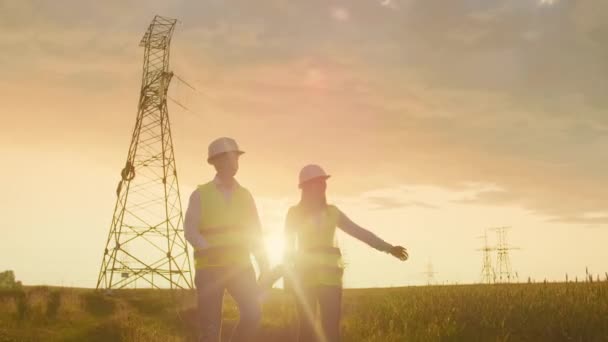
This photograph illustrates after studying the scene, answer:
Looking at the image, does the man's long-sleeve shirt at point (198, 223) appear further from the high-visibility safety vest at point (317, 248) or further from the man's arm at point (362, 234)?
the man's arm at point (362, 234)

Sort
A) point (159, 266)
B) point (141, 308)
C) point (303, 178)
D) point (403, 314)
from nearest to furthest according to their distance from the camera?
1. point (303, 178)
2. point (403, 314)
3. point (141, 308)
4. point (159, 266)

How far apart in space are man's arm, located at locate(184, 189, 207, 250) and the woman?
121cm

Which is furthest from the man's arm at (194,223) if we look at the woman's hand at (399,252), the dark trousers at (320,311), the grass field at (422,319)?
the grass field at (422,319)

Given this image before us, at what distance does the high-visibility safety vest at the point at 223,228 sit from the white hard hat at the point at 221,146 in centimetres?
37

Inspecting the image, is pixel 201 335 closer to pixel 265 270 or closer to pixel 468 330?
pixel 265 270

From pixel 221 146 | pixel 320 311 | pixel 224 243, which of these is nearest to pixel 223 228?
pixel 224 243

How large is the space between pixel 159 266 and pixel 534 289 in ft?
73.3

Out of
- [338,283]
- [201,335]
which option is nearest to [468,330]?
[338,283]

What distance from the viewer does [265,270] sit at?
7574mm

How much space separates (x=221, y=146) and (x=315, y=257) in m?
1.79

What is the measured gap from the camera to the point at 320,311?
291 inches

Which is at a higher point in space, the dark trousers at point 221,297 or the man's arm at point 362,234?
the man's arm at point 362,234

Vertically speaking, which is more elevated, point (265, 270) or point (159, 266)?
point (159, 266)

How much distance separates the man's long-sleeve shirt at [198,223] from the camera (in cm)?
705
